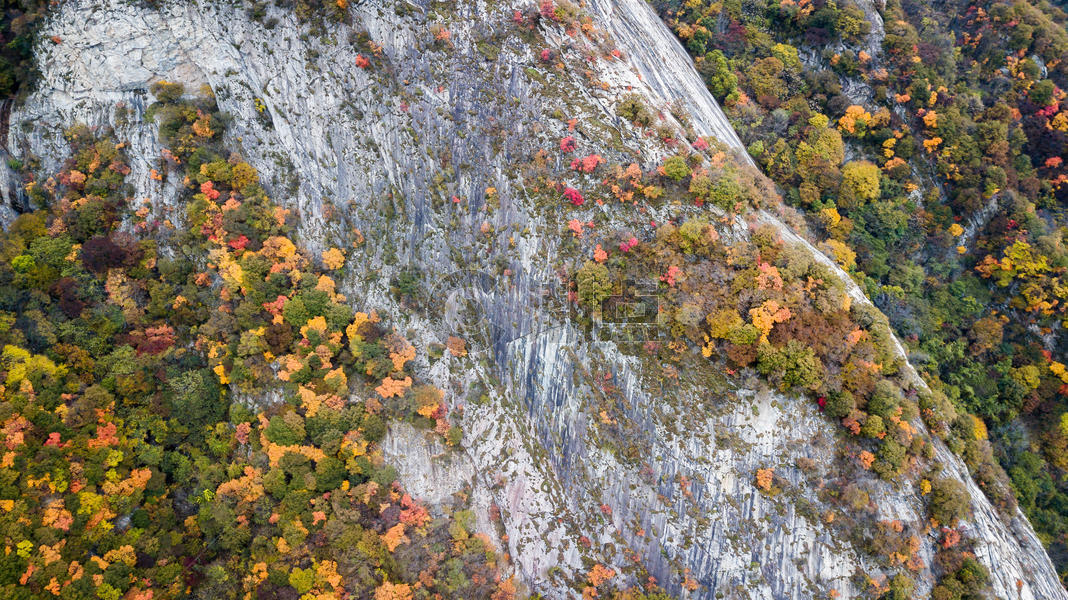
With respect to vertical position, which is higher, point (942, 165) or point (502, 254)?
point (942, 165)

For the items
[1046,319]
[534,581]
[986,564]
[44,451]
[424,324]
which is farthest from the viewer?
[1046,319]

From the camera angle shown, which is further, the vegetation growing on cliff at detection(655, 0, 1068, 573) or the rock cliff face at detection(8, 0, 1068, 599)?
the vegetation growing on cliff at detection(655, 0, 1068, 573)

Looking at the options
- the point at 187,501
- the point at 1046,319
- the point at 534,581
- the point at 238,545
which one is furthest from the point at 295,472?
the point at 1046,319

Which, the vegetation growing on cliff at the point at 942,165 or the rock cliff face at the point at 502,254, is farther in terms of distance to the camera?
the vegetation growing on cliff at the point at 942,165

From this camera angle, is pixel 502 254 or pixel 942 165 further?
pixel 942 165

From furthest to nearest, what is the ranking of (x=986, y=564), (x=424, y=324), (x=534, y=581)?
1. (x=424, y=324)
2. (x=534, y=581)
3. (x=986, y=564)

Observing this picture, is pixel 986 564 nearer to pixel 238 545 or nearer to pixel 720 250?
pixel 720 250

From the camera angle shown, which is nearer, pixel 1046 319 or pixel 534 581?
pixel 534 581

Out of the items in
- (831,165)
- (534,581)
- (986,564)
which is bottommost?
(534,581)
